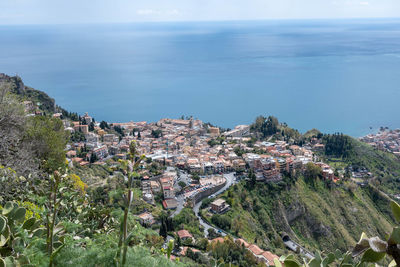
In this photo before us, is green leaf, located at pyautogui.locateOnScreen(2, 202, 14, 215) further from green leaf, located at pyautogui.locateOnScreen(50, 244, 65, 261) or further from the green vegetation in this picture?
the green vegetation

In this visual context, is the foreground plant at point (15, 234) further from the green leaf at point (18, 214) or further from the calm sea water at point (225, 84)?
the calm sea water at point (225, 84)

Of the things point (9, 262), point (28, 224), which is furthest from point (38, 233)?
point (9, 262)

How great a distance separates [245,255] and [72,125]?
60.8 feet

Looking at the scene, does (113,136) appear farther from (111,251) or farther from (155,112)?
(111,251)

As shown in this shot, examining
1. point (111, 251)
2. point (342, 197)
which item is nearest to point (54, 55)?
point (342, 197)

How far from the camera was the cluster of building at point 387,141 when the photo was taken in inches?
1309

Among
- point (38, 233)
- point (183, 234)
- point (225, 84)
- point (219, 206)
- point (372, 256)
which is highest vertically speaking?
point (372, 256)

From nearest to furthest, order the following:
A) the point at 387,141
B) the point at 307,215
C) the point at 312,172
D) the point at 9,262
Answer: the point at 9,262
the point at 307,215
the point at 312,172
the point at 387,141

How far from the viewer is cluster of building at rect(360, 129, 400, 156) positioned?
33.2 meters

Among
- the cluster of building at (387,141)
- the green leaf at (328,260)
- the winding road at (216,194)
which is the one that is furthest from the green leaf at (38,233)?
the cluster of building at (387,141)

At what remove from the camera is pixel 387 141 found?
35438mm

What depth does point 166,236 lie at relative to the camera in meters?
12.8

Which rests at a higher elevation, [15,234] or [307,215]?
[15,234]

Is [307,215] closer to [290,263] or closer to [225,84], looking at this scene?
[290,263]
